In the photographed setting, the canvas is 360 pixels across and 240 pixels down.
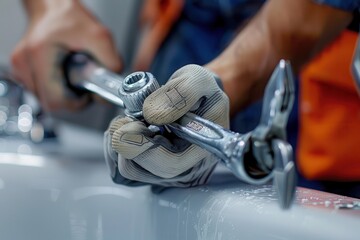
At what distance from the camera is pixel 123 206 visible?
1.50 ft

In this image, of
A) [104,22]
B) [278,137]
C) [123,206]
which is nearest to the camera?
[278,137]

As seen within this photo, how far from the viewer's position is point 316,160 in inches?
21.0

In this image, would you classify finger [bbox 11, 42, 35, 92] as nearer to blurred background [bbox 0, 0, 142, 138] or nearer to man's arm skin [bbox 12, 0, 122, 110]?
man's arm skin [bbox 12, 0, 122, 110]

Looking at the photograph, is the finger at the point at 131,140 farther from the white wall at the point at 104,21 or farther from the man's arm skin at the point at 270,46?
the white wall at the point at 104,21

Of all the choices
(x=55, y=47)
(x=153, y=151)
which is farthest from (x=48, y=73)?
(x=153, y=151)

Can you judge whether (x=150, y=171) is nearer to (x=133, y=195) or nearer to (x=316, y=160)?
(x=133, y=195)

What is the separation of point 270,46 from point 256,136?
209 millimetres

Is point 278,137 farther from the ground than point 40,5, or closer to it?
farther from the ground

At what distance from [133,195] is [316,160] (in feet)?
0.49

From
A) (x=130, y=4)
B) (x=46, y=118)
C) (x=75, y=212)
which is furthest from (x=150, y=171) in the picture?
(x=130, y=4)

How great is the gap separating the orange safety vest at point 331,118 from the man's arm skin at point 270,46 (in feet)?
0.12

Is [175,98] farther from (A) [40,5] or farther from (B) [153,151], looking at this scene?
(A) [40,5]

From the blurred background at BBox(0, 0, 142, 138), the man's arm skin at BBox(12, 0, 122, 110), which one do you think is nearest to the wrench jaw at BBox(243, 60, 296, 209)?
the man's arm skin at BBox(12, 0, 122, 110)

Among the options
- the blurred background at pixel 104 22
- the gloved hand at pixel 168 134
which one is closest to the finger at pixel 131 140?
the gloved hand at pixel 168 134
